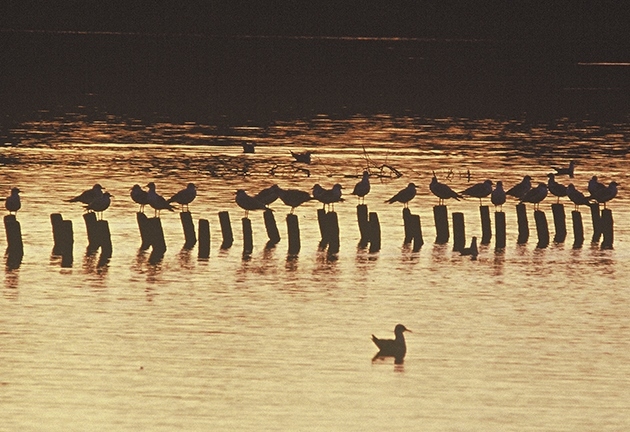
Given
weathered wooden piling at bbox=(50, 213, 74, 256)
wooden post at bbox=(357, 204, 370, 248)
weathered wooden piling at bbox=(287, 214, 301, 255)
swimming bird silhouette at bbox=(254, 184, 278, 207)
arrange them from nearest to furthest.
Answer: weathered wooden piling at bbox=(50, 213, 74, 256)
weathered wooden piling at bbox=(287, 214, 301, 255)
wooden post at bbox=(357, 204, 370, 248)
swimming bird silhouette at bbox=(254, 184, 278, 207)

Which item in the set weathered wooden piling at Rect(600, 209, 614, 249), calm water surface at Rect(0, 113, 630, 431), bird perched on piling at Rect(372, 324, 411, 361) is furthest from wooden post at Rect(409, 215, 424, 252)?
bird perched on piling at Rect(372, 324, 411, 361)

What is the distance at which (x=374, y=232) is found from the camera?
2873cm

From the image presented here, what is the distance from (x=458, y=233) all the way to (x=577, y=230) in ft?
7.50

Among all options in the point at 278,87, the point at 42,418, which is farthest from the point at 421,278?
the point at 278,87

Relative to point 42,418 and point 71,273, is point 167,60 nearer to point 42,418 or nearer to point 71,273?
point 71,273

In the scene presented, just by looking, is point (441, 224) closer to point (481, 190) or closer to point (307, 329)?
point (481, 190)

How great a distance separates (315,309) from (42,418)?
6850 mm

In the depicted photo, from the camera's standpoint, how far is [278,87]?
7681cm

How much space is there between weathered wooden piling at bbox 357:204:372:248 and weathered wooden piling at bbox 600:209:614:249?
4.09m

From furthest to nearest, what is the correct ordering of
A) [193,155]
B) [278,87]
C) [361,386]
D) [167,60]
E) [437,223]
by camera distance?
1. [167,60]
2. [278,87]
3. [193,155]
4. [437,223]
5. [361,386]

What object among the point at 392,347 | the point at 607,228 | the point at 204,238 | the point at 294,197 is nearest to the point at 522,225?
the point at 607,228

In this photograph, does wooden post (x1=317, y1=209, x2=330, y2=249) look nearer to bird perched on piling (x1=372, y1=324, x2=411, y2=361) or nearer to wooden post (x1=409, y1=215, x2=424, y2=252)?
wooden post (x1=409, y1=215, x2=424, y2=252)

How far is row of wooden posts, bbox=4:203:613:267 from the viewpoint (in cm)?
2723

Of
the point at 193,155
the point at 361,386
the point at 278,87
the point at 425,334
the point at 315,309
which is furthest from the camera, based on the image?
the point at 278,87
